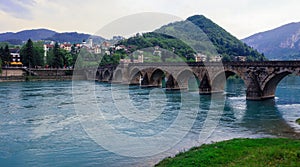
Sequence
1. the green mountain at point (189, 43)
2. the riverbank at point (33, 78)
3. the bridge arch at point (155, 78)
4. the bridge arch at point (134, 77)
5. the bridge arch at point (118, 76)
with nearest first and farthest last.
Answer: the bridge arch at point (155, 78) < the bridge arch at point (134, 77) < the bridge arch at point (118, 76) < the riverbank at point (33, 78) < the green mountain at point (189, 43)

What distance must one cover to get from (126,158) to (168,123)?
11.2 m

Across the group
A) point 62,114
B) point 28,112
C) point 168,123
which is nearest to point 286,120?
point 168,123

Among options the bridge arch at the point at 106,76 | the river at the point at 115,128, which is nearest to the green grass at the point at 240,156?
the river at the point at 115,128

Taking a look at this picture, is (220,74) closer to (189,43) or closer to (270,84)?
(270,84)

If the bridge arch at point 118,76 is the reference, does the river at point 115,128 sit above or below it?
below

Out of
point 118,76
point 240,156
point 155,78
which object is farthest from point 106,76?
point 240,156

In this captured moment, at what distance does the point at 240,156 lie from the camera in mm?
16531

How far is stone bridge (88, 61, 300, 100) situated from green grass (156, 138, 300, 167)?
974 inches

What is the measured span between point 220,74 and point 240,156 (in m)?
36.3

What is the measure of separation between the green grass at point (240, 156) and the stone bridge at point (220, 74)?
24750mm

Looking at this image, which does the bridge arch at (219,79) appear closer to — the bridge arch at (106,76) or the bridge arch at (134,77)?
the bridge arch at (134,77)

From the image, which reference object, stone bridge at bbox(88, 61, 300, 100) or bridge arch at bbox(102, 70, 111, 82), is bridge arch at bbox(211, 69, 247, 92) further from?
bridge arch at bbox(102, 70, 111, 82)

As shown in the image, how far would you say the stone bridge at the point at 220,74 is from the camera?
41969mm

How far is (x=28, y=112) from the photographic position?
34.8 metres
